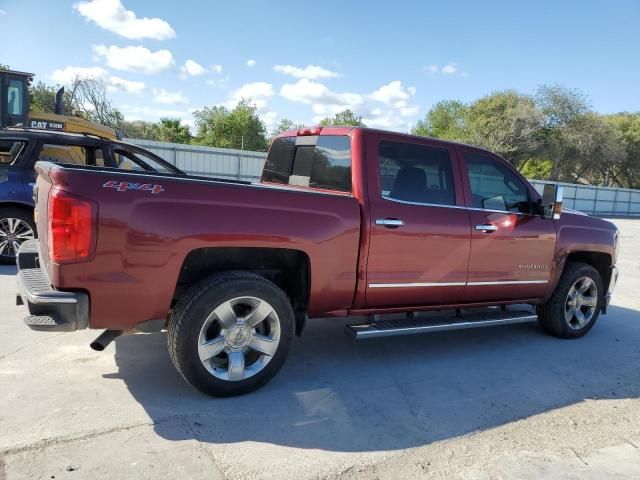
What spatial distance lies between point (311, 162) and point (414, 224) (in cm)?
118

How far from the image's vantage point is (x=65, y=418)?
3121 mm

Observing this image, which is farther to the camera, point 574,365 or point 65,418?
point 574,365

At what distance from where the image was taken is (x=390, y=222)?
4.00 metres

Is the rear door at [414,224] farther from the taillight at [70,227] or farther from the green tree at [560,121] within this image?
the green tree at [560,121]

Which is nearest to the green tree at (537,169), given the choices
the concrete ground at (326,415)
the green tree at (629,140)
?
the green tree at (629,140)

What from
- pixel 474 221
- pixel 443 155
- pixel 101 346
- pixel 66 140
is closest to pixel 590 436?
pixel 474 221

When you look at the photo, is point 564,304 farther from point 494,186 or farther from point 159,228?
point 159,228

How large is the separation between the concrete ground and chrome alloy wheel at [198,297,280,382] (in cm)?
22

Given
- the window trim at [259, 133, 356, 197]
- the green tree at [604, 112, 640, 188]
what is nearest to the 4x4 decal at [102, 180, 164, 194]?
the window trim at [259, 133, 356, 197]

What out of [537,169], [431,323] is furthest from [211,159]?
[537,169]

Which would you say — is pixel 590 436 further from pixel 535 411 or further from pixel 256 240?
pixel 256 240

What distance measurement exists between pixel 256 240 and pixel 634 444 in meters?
2.83

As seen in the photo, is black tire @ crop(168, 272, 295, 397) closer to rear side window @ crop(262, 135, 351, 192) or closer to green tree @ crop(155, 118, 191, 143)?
rear side window @ crop(262, 135, 351, 192)

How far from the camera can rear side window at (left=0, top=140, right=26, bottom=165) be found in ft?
23.1
